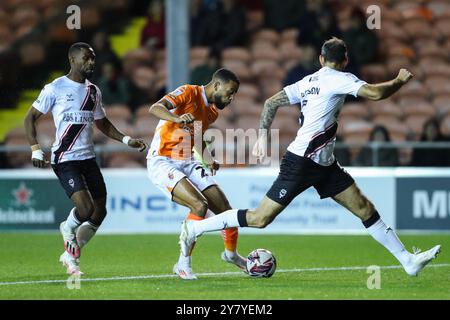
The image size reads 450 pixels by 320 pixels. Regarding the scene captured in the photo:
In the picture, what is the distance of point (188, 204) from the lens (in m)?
10.4

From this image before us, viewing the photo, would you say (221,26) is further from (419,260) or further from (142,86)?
(419,260)

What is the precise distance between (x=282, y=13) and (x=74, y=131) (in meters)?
10.1

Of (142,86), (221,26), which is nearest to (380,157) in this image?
(221,26)

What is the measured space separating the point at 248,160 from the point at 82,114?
5.42 m

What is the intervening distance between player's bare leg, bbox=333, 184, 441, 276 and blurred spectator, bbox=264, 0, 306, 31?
10294 mm

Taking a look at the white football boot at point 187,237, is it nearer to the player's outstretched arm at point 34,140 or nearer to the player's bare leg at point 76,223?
the player's bare leg at point 76,223

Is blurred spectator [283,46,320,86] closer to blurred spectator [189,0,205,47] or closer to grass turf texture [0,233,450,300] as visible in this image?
blurred spectator [189,0,205,47]

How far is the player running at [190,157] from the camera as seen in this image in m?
10.3

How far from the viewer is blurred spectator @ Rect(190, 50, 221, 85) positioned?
18.3 m

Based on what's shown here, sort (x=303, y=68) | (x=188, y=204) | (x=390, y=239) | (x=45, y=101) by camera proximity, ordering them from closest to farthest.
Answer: (x=390, y=239) < (x=188, y=204) < (x=45, y=101) < (x=303, y=68)

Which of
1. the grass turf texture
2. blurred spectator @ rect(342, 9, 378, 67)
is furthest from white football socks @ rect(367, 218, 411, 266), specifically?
blurred spectator @ rect(342, 9, 378, 67)
